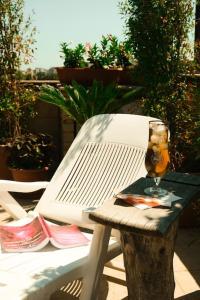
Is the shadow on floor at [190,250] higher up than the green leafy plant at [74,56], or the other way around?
the green leafy plant at [74,56]

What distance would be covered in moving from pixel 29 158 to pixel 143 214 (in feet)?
10.8

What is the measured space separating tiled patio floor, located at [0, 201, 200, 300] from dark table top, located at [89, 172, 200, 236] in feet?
2.73

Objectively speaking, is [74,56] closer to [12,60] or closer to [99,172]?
[12,60]

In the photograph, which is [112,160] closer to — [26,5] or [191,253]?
[191,253]

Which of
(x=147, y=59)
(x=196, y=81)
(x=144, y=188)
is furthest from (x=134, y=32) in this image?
(x=144, y=188)

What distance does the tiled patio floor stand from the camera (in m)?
2.89

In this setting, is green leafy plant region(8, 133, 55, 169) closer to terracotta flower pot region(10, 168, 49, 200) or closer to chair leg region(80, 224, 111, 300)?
terracotta flower pot region(10, 168, 49, 200)

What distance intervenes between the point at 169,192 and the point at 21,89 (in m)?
3.62

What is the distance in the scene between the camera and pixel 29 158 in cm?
499

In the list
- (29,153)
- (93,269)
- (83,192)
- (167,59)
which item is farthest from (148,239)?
(29,153)

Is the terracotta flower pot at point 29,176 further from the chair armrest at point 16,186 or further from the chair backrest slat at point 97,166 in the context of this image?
the chair armrest at point 16,186

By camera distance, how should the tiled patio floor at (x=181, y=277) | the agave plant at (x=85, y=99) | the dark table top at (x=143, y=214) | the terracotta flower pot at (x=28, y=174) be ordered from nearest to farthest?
the dark table top at (x=143, y=214), the tiled patio floor at (x=181, y=277), the agave plant at (x=85, y=99), the terracotta flower pot at (x=28, y=174)

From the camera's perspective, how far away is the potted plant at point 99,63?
214 inches

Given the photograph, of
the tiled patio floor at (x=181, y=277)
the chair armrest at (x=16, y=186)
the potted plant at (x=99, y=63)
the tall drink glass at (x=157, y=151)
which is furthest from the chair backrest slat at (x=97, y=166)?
the potted plant at (x=99, y=63)
